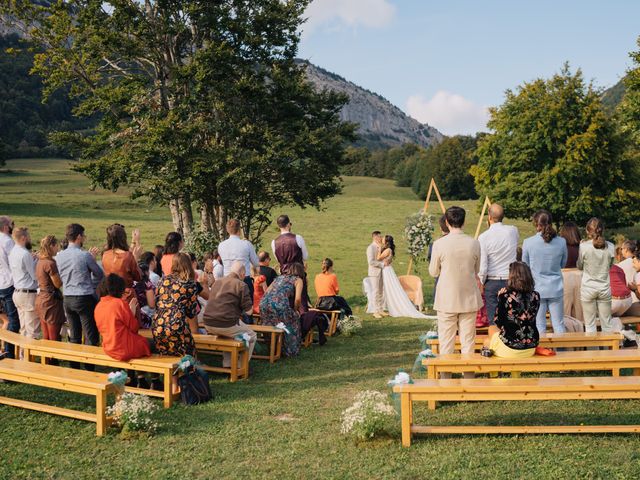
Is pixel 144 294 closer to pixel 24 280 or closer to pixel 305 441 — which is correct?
pixel 24 280

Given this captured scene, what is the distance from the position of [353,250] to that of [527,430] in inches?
1083

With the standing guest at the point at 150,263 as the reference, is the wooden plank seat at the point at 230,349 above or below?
below

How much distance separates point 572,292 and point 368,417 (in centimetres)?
564


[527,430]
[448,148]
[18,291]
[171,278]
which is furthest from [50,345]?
[448,148]

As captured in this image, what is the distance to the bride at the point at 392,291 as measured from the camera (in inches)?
637

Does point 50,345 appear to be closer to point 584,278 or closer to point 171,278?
point 171,278

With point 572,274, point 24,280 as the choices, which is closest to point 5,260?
point 24,280

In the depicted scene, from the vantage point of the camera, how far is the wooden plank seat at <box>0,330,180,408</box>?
25.7 feet

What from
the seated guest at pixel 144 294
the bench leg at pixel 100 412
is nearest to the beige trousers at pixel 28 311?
the seated guest at pixel 144 294

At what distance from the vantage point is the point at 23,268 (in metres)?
9.24

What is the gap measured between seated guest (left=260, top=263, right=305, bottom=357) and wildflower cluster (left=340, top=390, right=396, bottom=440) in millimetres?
4574

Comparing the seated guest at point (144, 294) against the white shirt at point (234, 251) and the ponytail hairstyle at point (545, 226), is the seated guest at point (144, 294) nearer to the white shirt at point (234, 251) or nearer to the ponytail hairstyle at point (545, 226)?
the white shirt at point (234, 251)

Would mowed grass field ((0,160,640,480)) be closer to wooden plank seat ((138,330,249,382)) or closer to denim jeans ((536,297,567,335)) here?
wooden plank seat ((138,330,249,382))

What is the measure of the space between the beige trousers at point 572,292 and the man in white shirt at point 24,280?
27.3ft
